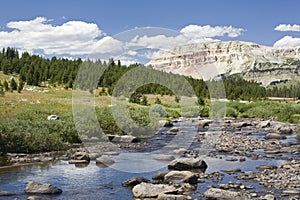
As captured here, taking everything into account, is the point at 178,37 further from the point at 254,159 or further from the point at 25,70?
the point at 25,70

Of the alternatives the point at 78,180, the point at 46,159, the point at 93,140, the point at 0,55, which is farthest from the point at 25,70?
the point at 78,180

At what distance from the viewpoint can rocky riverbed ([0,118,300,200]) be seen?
16094 mm

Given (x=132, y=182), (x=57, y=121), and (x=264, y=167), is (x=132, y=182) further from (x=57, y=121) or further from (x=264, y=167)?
(x=57, y=121)

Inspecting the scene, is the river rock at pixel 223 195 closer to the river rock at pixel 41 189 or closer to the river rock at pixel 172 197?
the river rock at pixel 172 197

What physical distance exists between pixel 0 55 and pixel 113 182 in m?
112

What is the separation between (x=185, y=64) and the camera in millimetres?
34344

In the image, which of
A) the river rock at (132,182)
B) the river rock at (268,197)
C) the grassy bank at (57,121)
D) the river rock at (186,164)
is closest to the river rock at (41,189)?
the river rock at (132,182)

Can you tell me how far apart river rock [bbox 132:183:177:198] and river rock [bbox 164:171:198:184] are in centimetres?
162

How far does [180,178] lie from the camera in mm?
18016

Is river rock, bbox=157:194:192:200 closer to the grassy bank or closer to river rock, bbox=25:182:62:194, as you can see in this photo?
river rock, bbox=25:182:62:194

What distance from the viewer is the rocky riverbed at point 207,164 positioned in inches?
634

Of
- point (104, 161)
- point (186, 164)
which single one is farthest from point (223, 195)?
point (104, 161)

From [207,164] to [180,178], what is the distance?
16.8 ft

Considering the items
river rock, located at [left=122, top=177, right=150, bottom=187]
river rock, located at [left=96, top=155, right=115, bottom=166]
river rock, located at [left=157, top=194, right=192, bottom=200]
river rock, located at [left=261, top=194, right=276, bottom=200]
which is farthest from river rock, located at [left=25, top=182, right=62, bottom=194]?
river rock, located at [left=261, top=194, right=276, bottom=200]
